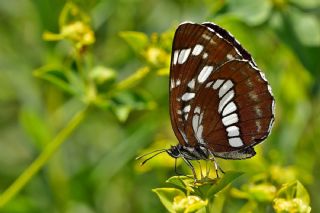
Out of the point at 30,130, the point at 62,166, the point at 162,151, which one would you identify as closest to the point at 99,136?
the point at 62,166

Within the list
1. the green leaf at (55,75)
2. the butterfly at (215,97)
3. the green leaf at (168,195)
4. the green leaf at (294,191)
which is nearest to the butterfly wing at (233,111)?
the butterfly at (215,97)

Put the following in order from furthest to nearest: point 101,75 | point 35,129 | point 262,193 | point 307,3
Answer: point 35,129
point 307,3
point 101,75
point 262,193

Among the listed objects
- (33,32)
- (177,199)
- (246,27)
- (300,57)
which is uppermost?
(33,32)

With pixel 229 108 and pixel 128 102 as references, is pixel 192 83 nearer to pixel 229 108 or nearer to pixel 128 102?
pixel 229 108

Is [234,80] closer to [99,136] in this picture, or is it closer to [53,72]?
[53,72]

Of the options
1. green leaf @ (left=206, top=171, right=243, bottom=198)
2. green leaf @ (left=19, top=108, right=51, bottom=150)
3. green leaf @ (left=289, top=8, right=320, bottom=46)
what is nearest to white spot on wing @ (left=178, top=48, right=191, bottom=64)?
green leaf @ (left=206, top=171, right=243, bottom=198)

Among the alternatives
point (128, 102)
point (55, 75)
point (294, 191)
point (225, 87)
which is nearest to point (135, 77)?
point (128, 102)

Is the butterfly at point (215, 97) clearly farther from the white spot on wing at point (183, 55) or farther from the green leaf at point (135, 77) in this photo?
the green leaf at point (135, 77)
